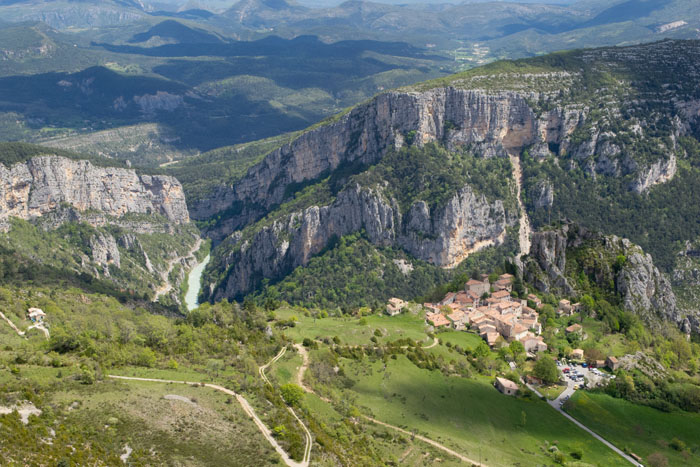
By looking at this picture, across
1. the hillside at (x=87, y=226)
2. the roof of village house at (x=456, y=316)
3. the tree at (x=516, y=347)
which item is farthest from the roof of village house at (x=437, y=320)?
the hillside at (x=87, y=226)

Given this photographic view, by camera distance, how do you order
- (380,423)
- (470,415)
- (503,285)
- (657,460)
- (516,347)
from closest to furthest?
(657,460) → (380,423) → (470,415) → (516,347) → (503,285)

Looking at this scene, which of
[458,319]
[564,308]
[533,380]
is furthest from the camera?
[564,308]

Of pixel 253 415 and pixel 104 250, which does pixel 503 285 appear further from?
pixel 104 250

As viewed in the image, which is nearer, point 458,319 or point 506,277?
point 458,319

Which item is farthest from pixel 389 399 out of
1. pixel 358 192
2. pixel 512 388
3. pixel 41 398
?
pixel 358 192

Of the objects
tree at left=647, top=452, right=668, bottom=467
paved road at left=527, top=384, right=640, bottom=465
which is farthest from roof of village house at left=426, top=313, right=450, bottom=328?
tree at left=647, top=452, right=668, bottom=467

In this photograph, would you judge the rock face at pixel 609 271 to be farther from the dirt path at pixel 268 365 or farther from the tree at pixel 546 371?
the dirt path at pixel 268 365

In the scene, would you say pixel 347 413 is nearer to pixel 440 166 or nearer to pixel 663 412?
pixel 663 412

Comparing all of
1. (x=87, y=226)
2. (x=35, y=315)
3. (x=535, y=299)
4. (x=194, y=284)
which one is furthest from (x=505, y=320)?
(x=87, y=226)
